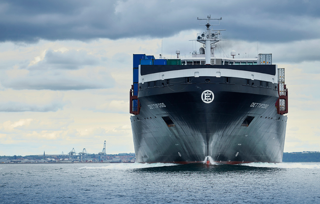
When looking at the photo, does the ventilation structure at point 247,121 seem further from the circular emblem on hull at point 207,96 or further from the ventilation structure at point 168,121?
the ventilation structure at point 168,121

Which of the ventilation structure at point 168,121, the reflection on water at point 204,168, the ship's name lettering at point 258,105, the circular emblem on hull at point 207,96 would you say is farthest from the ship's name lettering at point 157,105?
the ship's name lettering at point 258,105

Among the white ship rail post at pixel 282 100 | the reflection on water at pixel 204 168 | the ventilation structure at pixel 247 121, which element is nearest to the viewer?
the reflection on water at pixel 204 168

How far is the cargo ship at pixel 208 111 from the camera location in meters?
40.5

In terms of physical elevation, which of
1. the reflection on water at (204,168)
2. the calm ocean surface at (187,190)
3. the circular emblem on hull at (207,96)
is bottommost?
the calm ocean surface at (187,190)

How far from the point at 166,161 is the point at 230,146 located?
689cm

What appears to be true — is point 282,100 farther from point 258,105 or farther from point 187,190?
point 187,190

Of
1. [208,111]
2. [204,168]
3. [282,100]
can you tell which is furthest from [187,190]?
[282,100]

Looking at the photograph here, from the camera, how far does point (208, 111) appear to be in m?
40.7

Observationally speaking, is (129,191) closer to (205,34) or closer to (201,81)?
(201,81)

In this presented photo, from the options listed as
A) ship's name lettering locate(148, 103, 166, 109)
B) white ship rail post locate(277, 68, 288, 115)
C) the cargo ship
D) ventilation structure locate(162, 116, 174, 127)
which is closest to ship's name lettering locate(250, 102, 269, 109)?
the cargo ship

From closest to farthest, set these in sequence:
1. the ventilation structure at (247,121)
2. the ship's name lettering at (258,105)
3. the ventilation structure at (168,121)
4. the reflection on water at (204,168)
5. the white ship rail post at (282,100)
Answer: the reflection on water at (204,168), the ship's name lettering at (258,105), the ventilation structure at (247,121), the ventilation structure at (168,121), the white ship rail post at (282,100)

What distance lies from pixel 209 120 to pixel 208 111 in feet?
3.01

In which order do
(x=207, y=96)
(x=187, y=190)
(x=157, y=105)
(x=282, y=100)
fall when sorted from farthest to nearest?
(x=282, y=100) < (x=157, y=105) < (x=207, y=96) < (x=187, y=190)

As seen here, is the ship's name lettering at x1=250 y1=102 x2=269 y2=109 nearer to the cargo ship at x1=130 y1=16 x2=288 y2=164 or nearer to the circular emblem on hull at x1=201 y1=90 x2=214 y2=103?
the cargo ship at x1=130 y1=16 x2=288 y2=164
